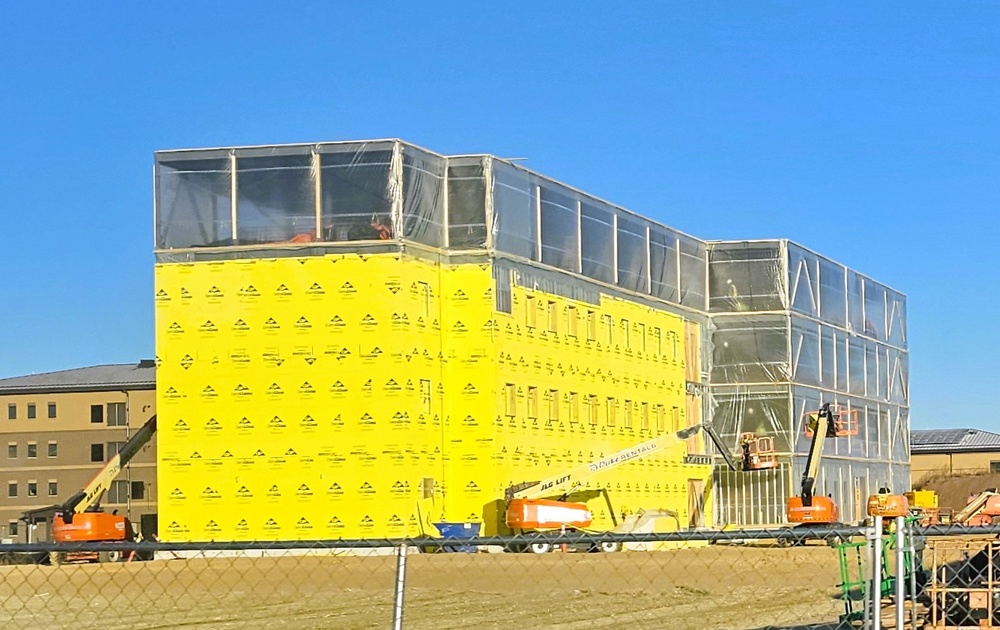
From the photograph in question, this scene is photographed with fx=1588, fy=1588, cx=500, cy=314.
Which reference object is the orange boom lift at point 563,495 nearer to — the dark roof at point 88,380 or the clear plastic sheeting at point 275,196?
the clear plastic sheeting at point 275,196

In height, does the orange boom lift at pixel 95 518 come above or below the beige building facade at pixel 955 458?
above

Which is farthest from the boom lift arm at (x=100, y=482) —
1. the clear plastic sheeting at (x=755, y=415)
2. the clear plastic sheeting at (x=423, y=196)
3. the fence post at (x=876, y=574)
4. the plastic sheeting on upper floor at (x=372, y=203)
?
the fence post at (x=876, y=574)

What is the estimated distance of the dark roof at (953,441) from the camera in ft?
452

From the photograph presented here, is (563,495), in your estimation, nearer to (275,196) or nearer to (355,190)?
(355,190)

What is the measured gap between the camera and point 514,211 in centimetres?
5484

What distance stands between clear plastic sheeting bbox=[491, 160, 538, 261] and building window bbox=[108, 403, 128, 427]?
5743 cm

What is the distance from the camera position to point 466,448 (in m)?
52.7

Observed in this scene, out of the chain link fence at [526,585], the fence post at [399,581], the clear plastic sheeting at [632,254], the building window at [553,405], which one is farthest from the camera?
the clear plastic sheeting at [632,254]

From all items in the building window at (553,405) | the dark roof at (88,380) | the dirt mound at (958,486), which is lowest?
the dirt mound at (958,486)

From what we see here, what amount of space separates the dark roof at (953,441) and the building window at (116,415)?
67.5 meters

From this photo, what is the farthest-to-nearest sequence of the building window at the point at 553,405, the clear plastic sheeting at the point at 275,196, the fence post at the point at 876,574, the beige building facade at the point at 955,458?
the beige building facade at the point at 955,458, the building window at the point at 553,405, the clear plastic sheeting at the point at 275,196, the fence post at the point at 876,574

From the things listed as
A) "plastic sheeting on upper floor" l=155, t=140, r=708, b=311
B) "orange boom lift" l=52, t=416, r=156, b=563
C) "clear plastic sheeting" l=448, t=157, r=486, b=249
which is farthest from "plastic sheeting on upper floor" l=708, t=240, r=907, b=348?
"orange boom lift" l=52, t=416, r=156, b=563

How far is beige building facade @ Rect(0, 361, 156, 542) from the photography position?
102 meters

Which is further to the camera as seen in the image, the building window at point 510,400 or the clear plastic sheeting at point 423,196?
the building window at point 510,400
